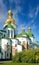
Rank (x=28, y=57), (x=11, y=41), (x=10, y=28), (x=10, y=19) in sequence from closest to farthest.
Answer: (x=28, y=57) < (x=11, y=41) < (x=10, y=28) < (x=10, y=19)

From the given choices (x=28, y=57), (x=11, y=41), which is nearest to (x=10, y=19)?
(x=11, y=41)

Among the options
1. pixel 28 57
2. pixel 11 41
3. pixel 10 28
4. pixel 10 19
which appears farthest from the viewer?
pixel 10 19

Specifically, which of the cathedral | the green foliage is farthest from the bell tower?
the green foliage

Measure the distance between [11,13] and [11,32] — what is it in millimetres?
7712

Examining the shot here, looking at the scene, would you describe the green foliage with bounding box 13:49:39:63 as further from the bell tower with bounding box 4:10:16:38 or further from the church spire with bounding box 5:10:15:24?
the church spire with bounding box 5:10:15:24

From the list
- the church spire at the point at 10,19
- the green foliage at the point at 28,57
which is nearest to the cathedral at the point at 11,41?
the church spire at the point at 10,19

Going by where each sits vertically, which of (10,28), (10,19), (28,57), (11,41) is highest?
(10,19)

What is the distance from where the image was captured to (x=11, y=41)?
177 ft

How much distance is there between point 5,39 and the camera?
5128 cm

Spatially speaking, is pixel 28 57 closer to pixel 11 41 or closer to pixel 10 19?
pixel 11 41

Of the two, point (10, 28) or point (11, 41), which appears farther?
point (10, 28)

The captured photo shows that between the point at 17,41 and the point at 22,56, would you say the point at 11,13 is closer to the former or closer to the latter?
the point at 17,41

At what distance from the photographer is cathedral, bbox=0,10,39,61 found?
167 feet

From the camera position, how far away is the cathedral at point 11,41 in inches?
2007
